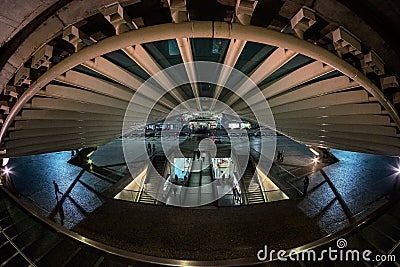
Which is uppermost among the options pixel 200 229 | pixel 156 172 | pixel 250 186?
pixel 200 229

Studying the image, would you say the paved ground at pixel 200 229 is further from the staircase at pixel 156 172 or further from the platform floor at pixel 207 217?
the staircase at pixel 156 172

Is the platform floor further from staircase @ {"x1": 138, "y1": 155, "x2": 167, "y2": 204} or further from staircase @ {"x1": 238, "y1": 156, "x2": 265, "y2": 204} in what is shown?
staircase @ {"x1": 138, "y1": 155, "x2": 167, "y2": 204}

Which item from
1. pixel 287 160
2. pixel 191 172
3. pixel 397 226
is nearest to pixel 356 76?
pixel 397 226

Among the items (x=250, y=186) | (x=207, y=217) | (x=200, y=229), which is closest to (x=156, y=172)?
(x=250, y=186)

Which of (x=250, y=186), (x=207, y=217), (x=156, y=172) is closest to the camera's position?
(x=207, y=217)

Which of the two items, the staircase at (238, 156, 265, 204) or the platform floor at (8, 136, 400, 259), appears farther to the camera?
the staircase at (238, 156, 265, 204)

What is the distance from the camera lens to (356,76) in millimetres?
2105

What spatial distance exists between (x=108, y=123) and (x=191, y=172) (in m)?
6.13

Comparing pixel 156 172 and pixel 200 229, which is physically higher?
pixel 200 229

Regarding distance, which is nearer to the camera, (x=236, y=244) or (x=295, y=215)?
(x=236, y=244)

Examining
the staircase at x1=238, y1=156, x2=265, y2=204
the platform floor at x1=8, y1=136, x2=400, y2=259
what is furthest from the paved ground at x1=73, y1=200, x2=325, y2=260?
the staircase at x1=238, y1=156, x2=265, y2=204

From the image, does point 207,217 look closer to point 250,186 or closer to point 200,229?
point 200,229

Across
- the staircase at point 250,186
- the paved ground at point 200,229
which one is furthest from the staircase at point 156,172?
the paved ground at point 200,229

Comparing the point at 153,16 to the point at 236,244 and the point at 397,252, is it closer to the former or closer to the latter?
the point at 236,244
